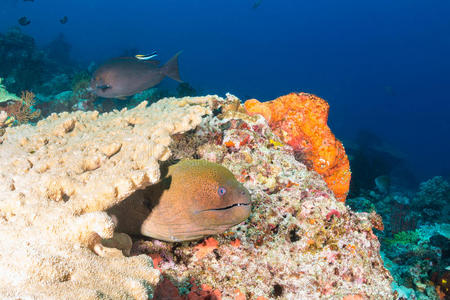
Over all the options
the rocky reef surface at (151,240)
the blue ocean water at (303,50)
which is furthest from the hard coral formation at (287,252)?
the blue ocean water at (303,50)

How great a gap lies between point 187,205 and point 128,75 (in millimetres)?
4038

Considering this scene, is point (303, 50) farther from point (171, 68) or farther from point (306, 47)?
point (171, 68)

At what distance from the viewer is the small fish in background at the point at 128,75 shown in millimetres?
4777

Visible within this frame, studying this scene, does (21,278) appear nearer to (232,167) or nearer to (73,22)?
(232,167)

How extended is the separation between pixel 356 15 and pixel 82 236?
599 ft

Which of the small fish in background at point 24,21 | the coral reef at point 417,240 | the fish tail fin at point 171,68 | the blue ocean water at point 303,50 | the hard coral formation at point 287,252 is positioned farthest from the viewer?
the blue ocean water at point 303,50

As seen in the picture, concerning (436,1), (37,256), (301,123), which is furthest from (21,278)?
(436,1)

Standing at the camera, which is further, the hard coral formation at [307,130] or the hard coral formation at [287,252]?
the hard coral formation at [307,130]

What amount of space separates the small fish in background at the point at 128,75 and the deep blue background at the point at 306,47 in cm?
7120

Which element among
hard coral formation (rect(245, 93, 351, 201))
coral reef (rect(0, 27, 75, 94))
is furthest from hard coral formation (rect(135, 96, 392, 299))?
coral reef (rect(0, 27, 75, 94))

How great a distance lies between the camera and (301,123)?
485cm

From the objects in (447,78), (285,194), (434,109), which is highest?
(285,194)

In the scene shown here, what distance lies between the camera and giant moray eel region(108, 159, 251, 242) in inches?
67.9

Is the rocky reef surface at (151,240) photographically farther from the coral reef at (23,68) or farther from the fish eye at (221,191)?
the coral reef at (23,68)
